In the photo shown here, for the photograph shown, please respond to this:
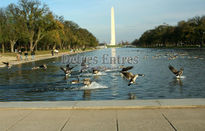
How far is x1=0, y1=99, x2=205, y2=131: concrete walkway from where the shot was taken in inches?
241

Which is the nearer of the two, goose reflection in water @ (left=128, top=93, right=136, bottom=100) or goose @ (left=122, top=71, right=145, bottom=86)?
goose reflection in water @ (left=128, top=93, right=136, bottom=100)

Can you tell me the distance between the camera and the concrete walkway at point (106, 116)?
20.1ft

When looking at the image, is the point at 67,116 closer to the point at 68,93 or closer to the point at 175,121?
the point at 175,121

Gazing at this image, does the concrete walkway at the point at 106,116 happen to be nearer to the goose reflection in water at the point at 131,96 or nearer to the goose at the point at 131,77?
the goose reflection in water at the point at 131,96

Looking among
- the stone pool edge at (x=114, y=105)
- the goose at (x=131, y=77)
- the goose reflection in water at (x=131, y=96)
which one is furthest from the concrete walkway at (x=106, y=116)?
the goose at (x=131, y=77)

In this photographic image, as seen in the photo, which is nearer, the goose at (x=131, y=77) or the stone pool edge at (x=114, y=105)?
the stone pool edge at (x=114, y=105)

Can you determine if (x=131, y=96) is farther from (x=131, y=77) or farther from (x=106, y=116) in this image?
(x=106, y=116)

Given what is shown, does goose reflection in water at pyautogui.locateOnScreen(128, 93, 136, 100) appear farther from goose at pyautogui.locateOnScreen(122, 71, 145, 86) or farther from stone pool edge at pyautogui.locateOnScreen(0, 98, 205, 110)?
stone pool edge at pyautogui.locateOnScreen(0, 98, 205, 110)

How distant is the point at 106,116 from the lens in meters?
6.93

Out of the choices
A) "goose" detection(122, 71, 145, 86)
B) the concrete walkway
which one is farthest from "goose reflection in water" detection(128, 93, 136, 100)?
the concrete walkway

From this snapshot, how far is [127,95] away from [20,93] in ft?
17.6

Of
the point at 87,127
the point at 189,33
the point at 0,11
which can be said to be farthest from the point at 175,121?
the point at 189,33

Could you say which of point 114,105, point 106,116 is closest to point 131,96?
point 114,105

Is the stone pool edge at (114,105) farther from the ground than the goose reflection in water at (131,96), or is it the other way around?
the stone pool edge at (114,105)
